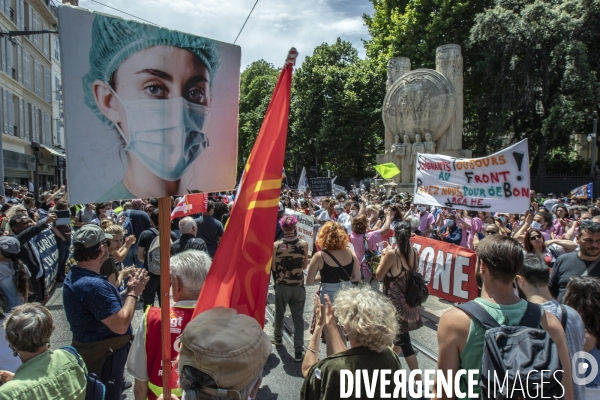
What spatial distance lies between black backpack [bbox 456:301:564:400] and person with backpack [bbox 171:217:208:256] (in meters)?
3.73

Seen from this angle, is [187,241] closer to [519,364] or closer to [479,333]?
[479,333]

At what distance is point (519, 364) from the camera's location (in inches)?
74.2

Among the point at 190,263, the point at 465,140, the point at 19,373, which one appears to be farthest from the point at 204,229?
the point at 465,140

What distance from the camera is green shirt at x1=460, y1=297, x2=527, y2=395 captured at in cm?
211

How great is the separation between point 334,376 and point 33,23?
107 ft

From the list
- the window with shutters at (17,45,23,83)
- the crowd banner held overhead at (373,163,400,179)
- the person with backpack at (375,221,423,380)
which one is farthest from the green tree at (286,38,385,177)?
the person with backpack at (375,221,423,380)

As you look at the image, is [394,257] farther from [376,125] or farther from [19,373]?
[376,125]

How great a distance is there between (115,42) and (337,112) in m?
29.1

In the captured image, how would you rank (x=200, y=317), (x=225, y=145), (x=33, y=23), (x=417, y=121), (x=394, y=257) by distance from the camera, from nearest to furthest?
(x=200, y=317)
(x=225, y=145)
(x=394, y=257)
(x=417, y=121)
(x=33, y=23)

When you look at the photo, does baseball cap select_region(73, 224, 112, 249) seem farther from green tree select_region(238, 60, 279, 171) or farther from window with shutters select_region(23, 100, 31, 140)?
green tree select_region(238, 60, 279, 171)

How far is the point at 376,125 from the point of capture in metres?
29.5

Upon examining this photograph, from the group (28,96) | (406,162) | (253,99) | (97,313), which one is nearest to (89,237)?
(97,313)

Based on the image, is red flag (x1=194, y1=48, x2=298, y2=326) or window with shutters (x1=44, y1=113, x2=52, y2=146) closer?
red flag (x1=194, y1=48, x2=298, y2=326)

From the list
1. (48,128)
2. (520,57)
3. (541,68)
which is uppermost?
(520,57)
